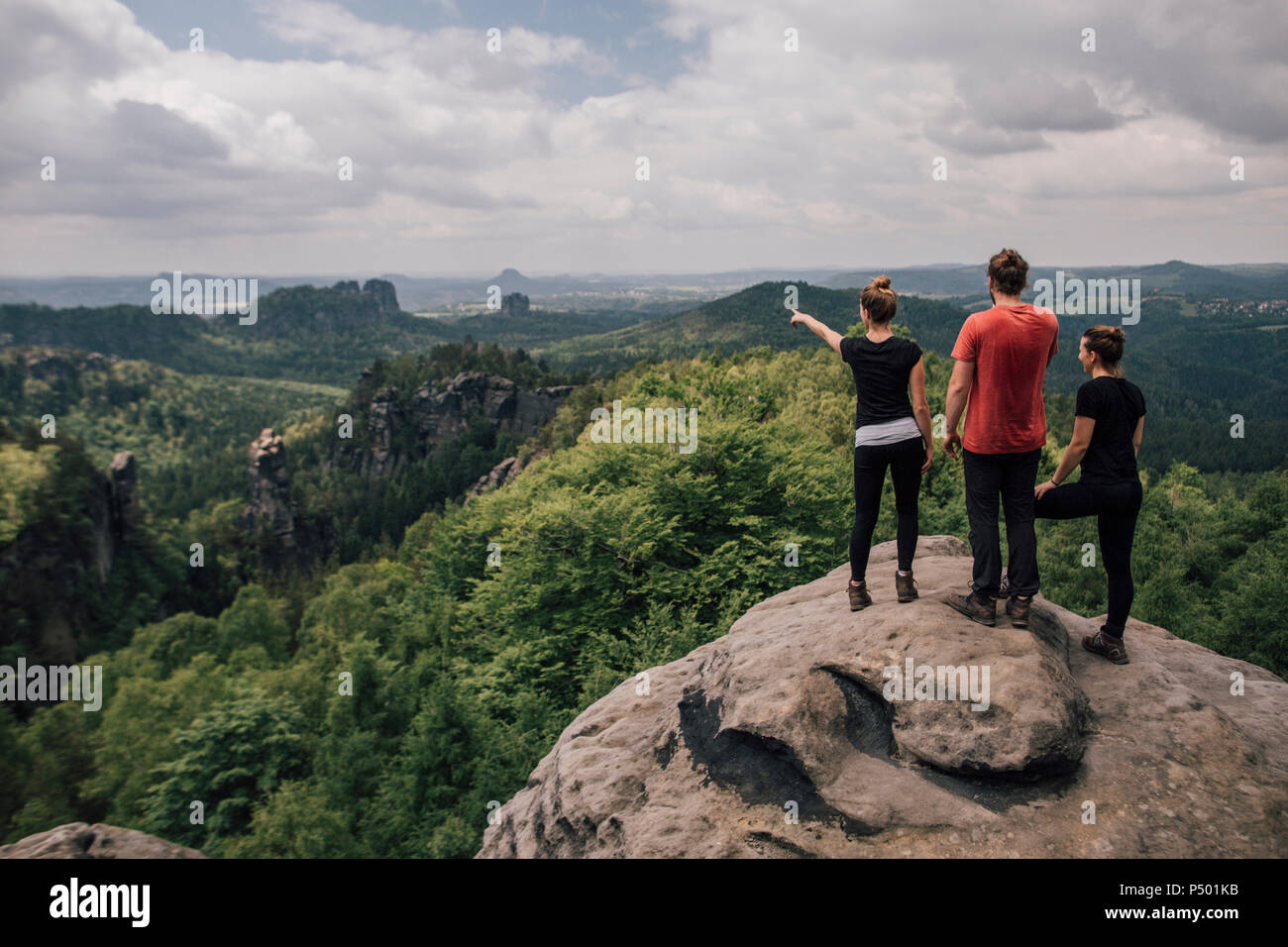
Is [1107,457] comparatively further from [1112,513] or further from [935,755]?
[935,755]

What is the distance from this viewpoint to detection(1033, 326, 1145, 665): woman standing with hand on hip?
6113 mm

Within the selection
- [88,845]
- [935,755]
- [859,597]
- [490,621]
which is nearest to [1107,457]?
[859,597]

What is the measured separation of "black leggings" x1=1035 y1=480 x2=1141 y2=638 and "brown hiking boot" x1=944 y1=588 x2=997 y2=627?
3.06 ft

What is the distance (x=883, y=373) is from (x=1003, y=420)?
1084 millimetres

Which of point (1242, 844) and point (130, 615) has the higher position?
point (1242, 844)

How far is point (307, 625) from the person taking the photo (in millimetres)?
58719

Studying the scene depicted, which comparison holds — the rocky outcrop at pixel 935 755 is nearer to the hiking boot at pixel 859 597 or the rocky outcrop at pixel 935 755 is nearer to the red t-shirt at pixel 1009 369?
the hiking boot at pixel 859 597

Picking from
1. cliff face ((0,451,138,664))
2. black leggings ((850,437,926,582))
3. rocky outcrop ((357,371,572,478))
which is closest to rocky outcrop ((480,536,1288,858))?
black leggings ((850,437,926,582))

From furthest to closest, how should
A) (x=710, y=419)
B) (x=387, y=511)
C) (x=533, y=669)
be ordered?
(x=387, y=511) → (x=710, y=419) → (x=533, y=669)

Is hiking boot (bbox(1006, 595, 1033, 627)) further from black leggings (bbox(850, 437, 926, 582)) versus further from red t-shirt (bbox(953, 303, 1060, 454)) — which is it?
red t-shirt (bbox(953, 303, 1060, 454))
